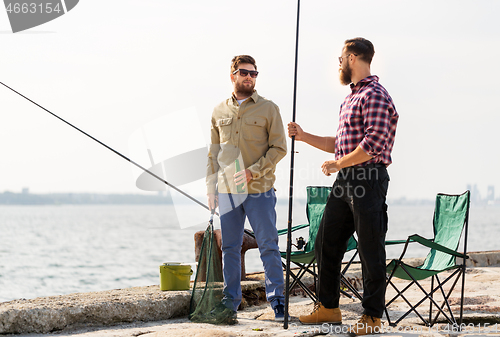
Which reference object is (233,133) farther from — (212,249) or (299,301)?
(299,301)

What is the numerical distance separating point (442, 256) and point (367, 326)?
1043mm

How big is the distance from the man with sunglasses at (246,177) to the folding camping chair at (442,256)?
31.1 inches

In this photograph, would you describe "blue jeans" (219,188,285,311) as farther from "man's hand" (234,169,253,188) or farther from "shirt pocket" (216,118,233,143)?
"shirt pocket" (216,118,233,143)

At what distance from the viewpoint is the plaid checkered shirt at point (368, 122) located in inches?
114

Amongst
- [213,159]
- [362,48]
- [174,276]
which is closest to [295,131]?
[362,48]

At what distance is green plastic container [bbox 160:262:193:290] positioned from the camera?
4121 mm

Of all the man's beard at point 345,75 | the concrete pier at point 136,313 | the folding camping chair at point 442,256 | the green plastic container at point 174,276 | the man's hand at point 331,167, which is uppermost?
the man's beard at point 345,75

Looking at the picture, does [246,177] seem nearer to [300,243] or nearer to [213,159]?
[213,159]

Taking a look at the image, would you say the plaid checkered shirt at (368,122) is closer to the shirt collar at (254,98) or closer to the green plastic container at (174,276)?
the shirt collar at (254,98)

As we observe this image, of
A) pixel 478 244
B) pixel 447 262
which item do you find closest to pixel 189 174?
pixel 447 262

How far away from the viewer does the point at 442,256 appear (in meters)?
3.73

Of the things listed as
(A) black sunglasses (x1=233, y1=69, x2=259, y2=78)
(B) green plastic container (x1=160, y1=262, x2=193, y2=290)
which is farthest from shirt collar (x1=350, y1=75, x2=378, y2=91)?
(B) green plastic container (x1=160, y1=262, x2=193, y2=290)

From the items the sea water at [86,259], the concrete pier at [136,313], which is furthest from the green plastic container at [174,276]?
the sea water at [86,259]

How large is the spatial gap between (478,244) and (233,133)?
88.4ft
